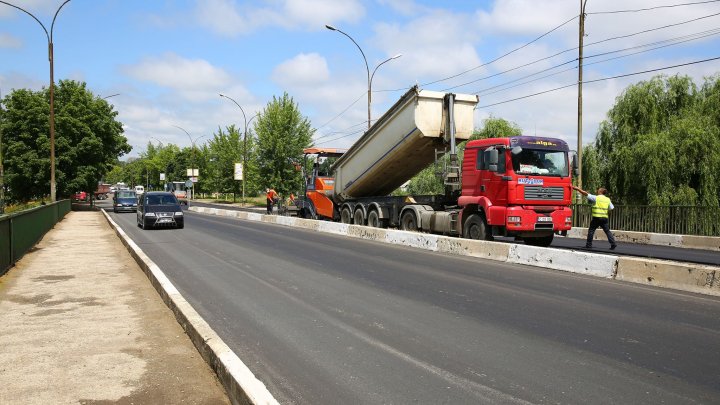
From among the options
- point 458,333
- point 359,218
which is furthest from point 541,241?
point 458,333

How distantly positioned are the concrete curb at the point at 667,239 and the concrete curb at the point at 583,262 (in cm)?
19

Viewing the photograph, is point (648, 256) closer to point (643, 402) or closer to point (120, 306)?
Result: point (643, 402)

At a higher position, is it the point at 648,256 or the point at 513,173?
the point at 513,173

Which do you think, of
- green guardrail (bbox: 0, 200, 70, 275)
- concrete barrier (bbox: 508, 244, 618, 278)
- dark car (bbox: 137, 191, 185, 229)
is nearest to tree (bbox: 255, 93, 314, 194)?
dark car (bbox: 137, 191, 185, 229)

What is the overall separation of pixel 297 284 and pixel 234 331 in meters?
2.94

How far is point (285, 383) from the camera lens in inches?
175

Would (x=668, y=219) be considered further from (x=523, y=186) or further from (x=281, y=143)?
(x=281, y=143)

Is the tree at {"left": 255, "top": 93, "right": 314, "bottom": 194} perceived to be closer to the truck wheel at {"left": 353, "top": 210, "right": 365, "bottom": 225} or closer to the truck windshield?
the truck wheel at {"left": 353, "top": 210, "right": 365, "bottom": 225}

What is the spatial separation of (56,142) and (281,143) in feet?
62.3

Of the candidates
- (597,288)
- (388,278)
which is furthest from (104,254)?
(597,288)

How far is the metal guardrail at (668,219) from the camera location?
1820 centimetres

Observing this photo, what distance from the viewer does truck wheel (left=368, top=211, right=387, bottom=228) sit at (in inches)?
775

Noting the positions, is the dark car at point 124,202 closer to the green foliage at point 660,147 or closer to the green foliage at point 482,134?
the green foliage at point 482,134

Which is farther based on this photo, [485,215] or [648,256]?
[485,215]
